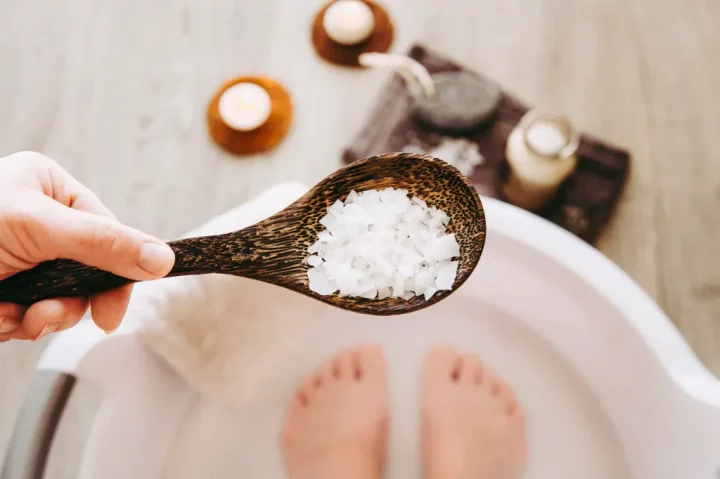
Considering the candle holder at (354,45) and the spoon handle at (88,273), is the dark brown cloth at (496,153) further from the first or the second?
the spoon handle at (88,273)

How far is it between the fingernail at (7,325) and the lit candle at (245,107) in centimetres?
61

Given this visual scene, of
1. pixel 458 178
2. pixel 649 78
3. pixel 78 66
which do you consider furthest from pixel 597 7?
pixel 78 66

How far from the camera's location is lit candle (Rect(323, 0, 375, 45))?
1.17 metres

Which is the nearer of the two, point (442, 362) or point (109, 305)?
point (109, 305)

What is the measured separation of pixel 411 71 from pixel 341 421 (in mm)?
624

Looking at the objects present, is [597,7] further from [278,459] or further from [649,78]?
[278,459]

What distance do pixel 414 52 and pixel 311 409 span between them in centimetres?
70

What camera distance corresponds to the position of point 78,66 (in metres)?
1.28

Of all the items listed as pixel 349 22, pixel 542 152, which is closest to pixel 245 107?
pixel 349 22

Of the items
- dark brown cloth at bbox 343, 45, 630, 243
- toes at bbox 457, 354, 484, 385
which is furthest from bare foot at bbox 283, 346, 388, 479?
dark brown cloth at bbox 343, 45, 630, 243

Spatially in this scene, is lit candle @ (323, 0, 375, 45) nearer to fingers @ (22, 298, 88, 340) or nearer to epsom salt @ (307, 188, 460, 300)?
epsom salt @ (307, 188, 460, 300)

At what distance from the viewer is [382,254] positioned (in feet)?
2.20

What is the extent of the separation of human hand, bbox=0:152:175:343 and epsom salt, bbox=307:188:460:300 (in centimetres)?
17

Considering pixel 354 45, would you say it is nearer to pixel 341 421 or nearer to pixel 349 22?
pixel 349 22
